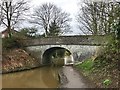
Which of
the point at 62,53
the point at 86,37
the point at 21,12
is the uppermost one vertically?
the point at 21,12

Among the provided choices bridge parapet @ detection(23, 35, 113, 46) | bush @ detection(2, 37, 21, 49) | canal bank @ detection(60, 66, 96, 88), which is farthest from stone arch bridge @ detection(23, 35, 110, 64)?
canal bank @ detection(60, 66, 96, 88)

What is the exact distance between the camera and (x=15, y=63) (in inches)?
941

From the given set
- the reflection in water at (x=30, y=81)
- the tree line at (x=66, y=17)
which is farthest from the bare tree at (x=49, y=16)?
the reflection in water at (x=30, y=81)

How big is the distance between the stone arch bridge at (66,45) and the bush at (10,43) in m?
1.00

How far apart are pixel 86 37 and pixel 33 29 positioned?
50.7ft

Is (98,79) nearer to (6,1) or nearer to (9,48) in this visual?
(9,48)

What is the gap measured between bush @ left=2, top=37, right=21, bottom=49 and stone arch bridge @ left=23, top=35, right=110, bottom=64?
3.28 feet

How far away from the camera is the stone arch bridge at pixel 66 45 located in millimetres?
24597

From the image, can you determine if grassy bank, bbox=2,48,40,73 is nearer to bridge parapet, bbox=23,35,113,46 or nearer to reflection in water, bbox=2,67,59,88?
bridge parapet, bbox=23,35,113,46

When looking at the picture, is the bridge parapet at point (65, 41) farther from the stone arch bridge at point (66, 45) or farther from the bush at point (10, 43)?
the bush at point (10, 43)

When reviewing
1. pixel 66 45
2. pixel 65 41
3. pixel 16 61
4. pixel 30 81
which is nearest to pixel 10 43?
pixel 16 61

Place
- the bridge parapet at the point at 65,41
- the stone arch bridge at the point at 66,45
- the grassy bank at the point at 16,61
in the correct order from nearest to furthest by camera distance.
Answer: the grassy bank at the point at 16,61 → the bridge parapet at the point at 65,41 → the stone arch bridge at the point at 66,45

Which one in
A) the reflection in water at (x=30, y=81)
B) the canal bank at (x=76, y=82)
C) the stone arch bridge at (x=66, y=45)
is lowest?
the reflection in water at (x=30, y=81)

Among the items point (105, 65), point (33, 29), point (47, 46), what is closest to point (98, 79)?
point (105, 65)
